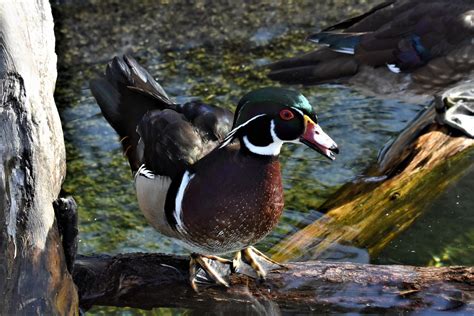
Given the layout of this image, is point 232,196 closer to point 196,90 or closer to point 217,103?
point 217,103

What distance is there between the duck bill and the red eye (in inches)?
1.8

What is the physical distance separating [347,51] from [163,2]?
226cm

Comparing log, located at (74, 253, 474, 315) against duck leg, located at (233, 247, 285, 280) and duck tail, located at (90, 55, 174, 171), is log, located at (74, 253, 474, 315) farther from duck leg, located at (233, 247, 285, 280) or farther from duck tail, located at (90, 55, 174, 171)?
duck tail, located at (90, 55, 174, 171)

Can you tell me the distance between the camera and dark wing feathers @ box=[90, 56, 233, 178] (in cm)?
316

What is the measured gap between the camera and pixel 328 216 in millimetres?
4008

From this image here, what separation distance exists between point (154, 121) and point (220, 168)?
1.21 feet

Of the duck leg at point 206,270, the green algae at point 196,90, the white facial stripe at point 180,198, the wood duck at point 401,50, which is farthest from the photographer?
the wood duck at point 401,50

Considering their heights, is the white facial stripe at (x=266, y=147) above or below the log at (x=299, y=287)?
above

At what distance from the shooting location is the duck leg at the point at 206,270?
10.5 ft

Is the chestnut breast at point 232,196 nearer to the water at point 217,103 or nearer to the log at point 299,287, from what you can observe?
the log at point 299,287

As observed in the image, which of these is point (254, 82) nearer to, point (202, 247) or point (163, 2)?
point (163, 2)

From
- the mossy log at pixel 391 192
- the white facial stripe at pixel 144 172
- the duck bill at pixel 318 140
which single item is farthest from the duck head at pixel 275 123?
the mossy log at pixel 391 192

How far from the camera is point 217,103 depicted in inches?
208

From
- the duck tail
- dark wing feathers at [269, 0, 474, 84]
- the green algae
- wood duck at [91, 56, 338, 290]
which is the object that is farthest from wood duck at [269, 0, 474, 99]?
wood duck at [91, 56, 338, 290]
